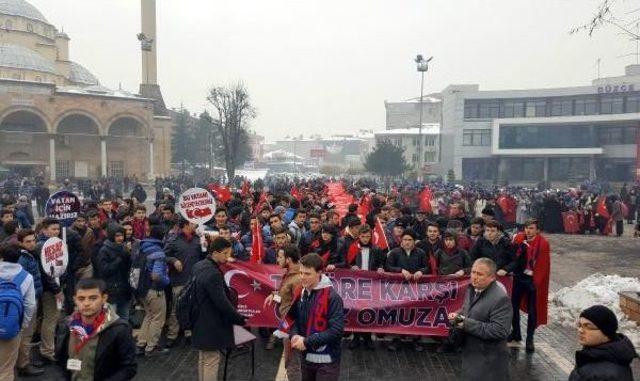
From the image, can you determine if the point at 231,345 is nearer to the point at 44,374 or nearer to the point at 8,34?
the point at 44,374

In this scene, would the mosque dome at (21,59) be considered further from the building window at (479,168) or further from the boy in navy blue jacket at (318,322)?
the boy in navy blue jacket at (318,322)

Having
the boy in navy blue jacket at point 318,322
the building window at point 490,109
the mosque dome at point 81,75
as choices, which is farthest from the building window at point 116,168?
the boy in navy blue jacket at point 318,322

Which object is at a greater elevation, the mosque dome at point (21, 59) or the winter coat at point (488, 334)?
the mosque dome at point (21, 59)

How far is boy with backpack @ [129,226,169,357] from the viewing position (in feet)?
22.5

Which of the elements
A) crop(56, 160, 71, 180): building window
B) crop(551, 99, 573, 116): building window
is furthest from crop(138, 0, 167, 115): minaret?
crop(551, 99, 573, 116): building window

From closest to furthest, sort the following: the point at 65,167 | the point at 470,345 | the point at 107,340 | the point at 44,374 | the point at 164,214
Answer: the point at 107,340 < the point at 470,345 < the point at 44,374 < the point at 164,214 < the point at 65,167

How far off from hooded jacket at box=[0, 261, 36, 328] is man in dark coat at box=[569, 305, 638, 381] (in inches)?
192

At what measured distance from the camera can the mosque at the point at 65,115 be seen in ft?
155

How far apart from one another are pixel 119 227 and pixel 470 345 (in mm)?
4843

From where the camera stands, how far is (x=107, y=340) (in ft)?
11.2

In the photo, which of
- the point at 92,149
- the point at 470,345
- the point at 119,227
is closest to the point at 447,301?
the point at 470,345

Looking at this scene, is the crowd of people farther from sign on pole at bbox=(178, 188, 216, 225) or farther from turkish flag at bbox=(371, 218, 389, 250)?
sign on pole at bbox=(178, 188, 216, 225)

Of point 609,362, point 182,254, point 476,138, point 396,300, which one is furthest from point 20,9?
point 609,362

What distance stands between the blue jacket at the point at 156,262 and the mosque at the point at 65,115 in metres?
45.7
